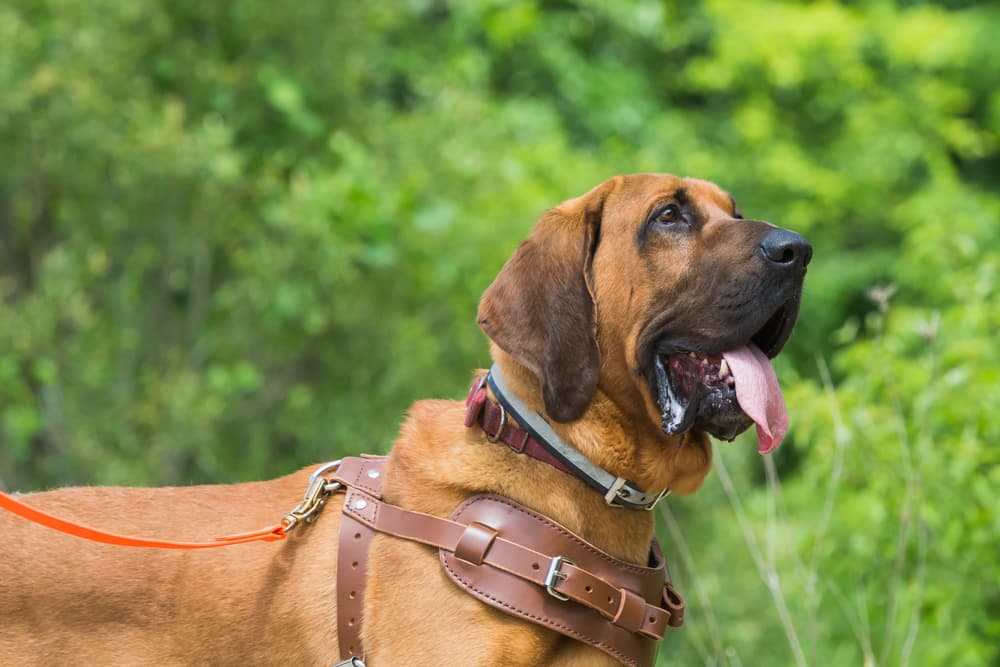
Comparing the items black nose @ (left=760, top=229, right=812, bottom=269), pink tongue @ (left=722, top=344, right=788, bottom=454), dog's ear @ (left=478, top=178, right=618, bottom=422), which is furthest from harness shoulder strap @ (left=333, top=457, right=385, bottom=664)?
black nose @ (left=760, top=229, right=812, bottom=269)

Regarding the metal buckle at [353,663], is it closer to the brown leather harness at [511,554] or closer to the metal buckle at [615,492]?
the brown leather harness at [511,554]

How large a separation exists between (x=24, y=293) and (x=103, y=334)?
1.73 ft

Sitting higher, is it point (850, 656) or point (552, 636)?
point (552, 636)

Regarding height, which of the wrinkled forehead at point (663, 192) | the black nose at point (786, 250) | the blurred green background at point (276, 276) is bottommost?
the blurred green background at point (276, 276)

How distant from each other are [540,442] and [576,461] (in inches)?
3.9

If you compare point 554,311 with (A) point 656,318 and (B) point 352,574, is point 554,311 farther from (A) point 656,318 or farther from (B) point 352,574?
(B) point 352,574

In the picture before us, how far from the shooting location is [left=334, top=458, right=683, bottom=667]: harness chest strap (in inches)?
112

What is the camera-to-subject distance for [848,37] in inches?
533

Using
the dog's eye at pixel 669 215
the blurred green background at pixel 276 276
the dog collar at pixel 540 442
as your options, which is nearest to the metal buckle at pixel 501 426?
the dog collar at pixel 540 442

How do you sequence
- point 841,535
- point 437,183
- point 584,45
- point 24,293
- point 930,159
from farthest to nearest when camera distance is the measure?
point 584,45 < point 930,159 < point 437,183 < point 24,293 < point 841,535

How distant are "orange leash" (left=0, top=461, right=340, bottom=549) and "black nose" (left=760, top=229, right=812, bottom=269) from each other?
1266 millimetres

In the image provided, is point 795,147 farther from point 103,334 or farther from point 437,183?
point 103,334

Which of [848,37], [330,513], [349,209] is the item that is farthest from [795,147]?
[330,513]

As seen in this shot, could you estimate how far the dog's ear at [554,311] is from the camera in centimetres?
299
